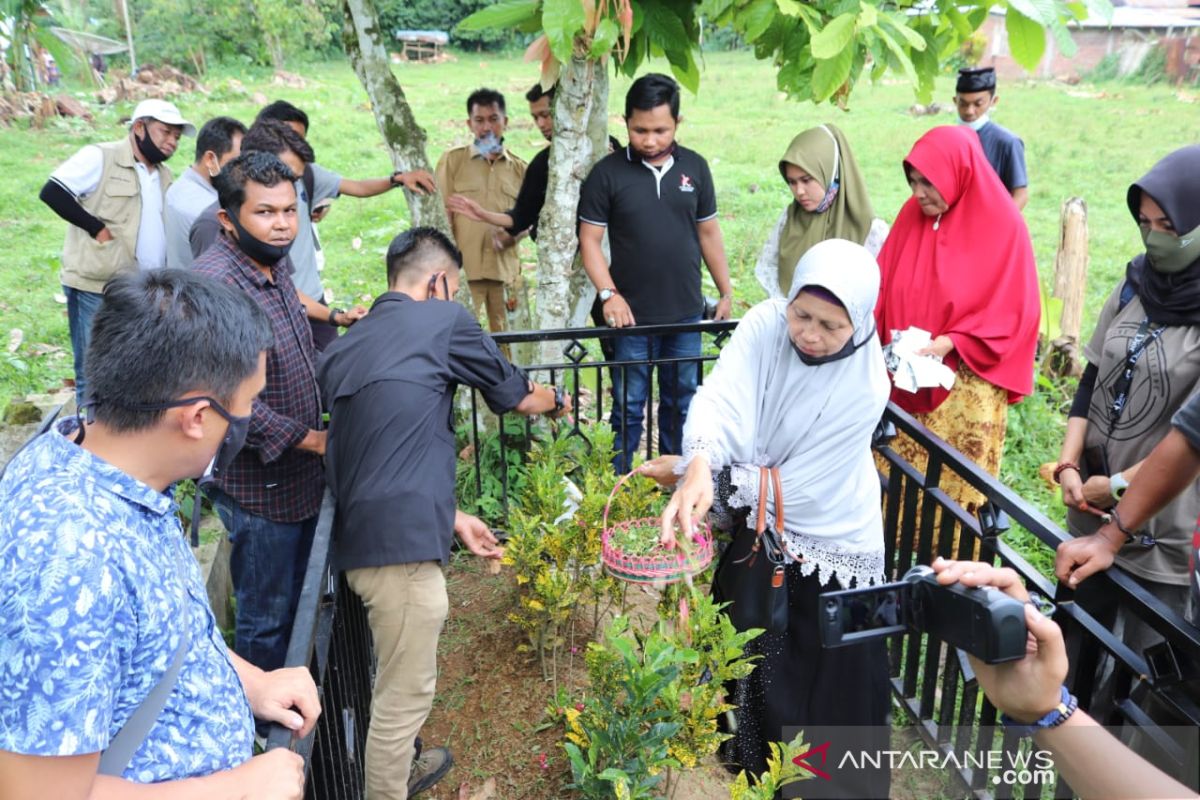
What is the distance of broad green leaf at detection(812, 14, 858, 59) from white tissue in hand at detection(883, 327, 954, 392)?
4.24ft

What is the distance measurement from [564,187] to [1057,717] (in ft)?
11.0

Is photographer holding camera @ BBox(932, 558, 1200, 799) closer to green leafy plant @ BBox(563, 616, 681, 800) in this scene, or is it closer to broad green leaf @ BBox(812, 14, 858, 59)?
green leafy plant @ BBox(563, 616, 681, 800)

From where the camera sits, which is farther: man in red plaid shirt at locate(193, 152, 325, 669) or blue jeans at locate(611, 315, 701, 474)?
blue jeans at locate(611, 315, 701, 474)

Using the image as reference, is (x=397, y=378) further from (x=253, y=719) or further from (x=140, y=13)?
(x=140, y=13)

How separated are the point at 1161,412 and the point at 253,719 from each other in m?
2.63

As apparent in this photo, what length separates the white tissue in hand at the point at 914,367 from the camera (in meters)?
3.44

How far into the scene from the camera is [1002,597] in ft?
4.50

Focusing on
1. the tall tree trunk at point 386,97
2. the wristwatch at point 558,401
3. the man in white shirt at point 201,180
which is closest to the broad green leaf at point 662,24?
the wristwatch at point 558,401

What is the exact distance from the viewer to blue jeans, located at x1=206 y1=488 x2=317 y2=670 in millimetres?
2986

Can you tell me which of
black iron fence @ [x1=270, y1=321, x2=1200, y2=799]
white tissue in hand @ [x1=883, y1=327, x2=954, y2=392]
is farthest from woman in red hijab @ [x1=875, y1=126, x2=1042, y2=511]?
black iron fence @ [x1=270, y1=321, x2=1200, y2=799]

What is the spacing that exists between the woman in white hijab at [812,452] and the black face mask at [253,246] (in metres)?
1.41

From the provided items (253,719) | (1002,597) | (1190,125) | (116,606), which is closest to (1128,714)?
(1002,597)

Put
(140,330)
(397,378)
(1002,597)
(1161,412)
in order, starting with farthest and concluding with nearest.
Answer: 1. (1161,412)
2. (397,378)
3. (140,330)
4. (1002,597)

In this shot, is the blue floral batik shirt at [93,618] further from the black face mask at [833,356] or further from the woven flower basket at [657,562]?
the black face mask at [833,356]
